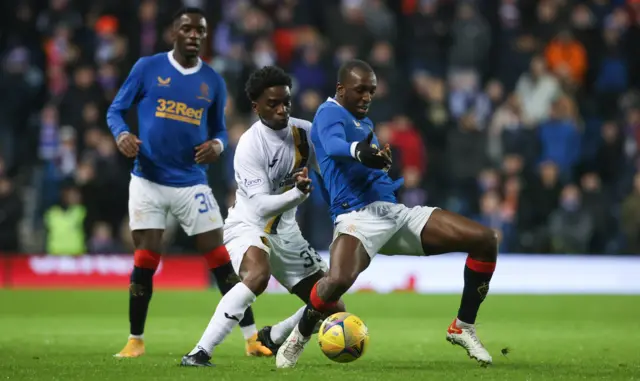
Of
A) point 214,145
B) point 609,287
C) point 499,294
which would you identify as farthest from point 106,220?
point 214,145

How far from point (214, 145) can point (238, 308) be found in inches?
68.2

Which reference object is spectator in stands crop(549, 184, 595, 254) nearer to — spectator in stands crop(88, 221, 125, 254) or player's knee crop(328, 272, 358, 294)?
spectator in stands crop(88, 221, 125, 254)

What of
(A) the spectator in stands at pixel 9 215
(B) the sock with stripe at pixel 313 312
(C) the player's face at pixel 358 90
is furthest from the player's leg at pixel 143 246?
(A) the spectator in stands at pixel 9 215

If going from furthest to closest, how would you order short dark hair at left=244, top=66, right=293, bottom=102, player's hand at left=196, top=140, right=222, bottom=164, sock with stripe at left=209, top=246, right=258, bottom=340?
sock with stripe at left=209, top=246, right=258, bottom=340, player's hand at left=196, top=140, right=222, bottom=164, short dark hair at left=244, top=66, right=293, bottom=102

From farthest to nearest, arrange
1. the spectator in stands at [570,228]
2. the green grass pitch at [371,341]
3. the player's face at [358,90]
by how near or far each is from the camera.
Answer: the spectator in stands at [570,228], the player's face at [358,90], the green grass pitch at [371,341]

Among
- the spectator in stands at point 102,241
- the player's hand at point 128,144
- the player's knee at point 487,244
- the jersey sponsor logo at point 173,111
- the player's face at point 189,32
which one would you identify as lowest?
the spectator in stands at point 102,241

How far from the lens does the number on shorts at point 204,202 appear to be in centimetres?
970

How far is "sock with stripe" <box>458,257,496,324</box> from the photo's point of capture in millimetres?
8703

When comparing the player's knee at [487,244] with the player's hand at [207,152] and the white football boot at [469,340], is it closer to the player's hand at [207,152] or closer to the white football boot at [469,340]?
the white football boot at [469,340]

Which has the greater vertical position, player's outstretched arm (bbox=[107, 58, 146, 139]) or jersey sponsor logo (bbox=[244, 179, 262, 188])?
player's outstretched arm (bbox=[107, 58, 146, 139])

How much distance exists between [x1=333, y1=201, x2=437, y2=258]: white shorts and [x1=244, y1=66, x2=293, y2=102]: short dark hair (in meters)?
1.08

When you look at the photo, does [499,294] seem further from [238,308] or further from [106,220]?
[238,308]

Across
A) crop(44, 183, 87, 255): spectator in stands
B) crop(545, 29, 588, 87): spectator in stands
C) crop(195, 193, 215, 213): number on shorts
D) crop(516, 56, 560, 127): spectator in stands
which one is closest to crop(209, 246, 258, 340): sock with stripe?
crop(195, 193, 215, 213): number on shorts

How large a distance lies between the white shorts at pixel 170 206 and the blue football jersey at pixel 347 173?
52.1 inches
